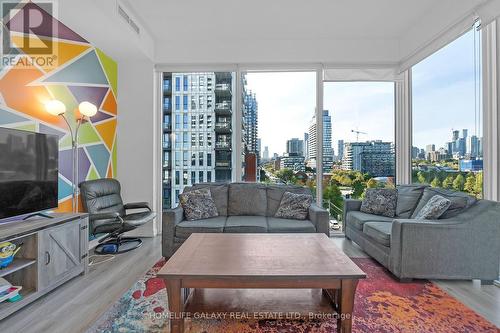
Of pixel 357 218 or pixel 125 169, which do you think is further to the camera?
pixel 125 169

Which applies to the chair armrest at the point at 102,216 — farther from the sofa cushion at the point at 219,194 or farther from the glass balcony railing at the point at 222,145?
the glass balcony railing at the point at 222,145

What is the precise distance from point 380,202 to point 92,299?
3.45 m

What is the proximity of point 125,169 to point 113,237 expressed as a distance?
1085 mm

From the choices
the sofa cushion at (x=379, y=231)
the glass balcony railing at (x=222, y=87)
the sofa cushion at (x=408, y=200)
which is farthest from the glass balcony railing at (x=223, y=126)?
the sofa cushion at (x=408, y=200)

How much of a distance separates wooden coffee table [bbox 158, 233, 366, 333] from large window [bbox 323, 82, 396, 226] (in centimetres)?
239

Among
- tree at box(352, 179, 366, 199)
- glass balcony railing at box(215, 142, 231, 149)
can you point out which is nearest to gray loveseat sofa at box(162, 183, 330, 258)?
glass balcony railing at box(215, 142, 231, 149)

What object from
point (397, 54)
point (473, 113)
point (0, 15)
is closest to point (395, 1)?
point (397, 54)

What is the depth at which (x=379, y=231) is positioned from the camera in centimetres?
281

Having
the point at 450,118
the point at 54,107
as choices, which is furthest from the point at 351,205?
the point at 54,107

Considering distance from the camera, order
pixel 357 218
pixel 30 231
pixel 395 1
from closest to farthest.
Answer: pixel 30 231 < pixel 395 1 < pixel 357 218

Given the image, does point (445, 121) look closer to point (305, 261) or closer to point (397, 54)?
point (397, 54)

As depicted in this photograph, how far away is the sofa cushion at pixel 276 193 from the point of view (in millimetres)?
3602

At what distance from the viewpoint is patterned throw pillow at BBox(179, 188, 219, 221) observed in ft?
10.8

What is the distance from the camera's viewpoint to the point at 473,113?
2.95m
